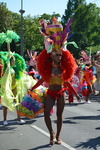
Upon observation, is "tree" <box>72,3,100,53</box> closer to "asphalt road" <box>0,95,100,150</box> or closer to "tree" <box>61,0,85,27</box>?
"tree" <box>61,0,85,27</box>

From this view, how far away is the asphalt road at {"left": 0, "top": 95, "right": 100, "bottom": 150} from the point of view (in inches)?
205

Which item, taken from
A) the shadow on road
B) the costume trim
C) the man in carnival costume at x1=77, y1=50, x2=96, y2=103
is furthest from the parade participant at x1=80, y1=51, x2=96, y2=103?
the costume trim

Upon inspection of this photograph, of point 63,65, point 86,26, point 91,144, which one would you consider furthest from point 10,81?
point 86,26

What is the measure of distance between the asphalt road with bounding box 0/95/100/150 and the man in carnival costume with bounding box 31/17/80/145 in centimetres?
33

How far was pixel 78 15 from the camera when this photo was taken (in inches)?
1416

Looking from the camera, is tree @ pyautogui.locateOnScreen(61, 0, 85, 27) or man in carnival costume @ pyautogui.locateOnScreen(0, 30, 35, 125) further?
tree @ pyautogui.locateOnScreen(61, 0, 85, 27)

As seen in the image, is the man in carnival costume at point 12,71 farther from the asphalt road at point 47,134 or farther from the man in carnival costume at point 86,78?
the man in carnival costume at point 86,78

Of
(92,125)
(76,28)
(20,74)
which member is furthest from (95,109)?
(76,28)

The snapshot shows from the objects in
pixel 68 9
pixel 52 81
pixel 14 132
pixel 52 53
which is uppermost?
pixel 68 9

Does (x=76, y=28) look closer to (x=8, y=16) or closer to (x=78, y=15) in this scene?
(x=78, y=15)

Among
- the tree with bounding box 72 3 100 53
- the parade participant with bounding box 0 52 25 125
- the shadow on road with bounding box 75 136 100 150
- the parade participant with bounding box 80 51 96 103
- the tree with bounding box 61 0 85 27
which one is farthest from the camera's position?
the tree with bounding box 61 0 85 27

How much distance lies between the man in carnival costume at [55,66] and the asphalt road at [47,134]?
0.33 metres

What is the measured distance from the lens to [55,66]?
5.31m

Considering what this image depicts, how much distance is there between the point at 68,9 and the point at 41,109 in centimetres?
3842
